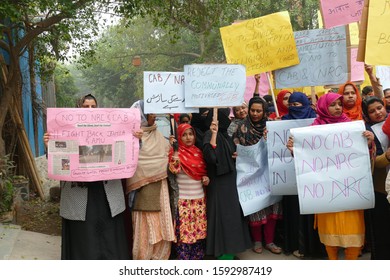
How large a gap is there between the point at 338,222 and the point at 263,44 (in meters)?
2.00

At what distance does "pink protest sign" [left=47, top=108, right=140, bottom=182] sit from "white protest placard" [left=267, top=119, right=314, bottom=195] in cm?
121

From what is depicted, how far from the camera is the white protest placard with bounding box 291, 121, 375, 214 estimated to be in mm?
2949

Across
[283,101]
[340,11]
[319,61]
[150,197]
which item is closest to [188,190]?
[150,197]

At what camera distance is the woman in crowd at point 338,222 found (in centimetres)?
302

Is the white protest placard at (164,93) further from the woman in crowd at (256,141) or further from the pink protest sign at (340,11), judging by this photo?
the pink protest sign at (340,11)

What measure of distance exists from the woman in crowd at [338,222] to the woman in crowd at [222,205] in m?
0.70

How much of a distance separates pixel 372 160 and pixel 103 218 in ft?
7.37

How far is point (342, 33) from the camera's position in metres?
3.92

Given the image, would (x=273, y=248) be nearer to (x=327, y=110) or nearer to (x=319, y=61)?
(x=327, y=110)

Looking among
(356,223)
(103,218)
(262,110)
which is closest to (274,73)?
Answer: (262,110)

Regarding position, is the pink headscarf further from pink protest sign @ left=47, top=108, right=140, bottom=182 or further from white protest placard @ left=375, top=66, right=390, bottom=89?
white protest placard @ left=375, top=66, right=390, bottom=89

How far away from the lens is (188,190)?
3533 mm

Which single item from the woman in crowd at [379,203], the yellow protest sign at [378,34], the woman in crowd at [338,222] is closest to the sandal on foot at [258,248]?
the woman in crowd at [338,222]
